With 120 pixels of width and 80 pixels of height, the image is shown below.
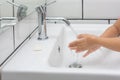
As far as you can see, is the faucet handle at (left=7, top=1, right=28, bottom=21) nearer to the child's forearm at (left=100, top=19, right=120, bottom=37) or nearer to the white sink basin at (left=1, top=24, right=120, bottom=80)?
the white sink basin at (left=1, top=24, right=120, bottom=80)

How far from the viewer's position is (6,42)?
804mm

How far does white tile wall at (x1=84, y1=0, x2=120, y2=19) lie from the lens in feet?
4.22

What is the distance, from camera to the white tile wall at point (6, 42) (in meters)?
0.76

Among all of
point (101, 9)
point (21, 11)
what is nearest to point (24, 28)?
point (21, 11)

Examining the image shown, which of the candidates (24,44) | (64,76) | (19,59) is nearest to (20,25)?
(24,44)

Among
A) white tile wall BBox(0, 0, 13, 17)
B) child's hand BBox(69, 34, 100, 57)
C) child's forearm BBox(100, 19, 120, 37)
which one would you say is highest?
white tile wall BBox(0, 0, 13, 17)

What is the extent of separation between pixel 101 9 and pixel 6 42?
2.05 feet

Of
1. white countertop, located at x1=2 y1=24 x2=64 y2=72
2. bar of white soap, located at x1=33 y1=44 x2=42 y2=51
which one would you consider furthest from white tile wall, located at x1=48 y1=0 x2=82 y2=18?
bar of white soap, located at x1=33 y1=44 x2=42 y2=51

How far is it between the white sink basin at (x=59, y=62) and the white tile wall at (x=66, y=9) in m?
0.09

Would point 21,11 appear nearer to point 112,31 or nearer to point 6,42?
point 6,42

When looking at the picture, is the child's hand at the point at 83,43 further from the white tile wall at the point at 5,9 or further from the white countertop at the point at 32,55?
the white tile wall at the point at 5,9

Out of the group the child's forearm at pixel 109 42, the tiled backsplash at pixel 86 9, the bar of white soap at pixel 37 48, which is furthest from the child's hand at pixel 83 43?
the tiled backsplash at pixel 86 9

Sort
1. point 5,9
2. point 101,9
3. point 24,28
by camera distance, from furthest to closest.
→ point 101,9 < point 24,28 < point 5,9

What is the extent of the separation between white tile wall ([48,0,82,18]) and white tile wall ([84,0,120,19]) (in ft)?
0.11
